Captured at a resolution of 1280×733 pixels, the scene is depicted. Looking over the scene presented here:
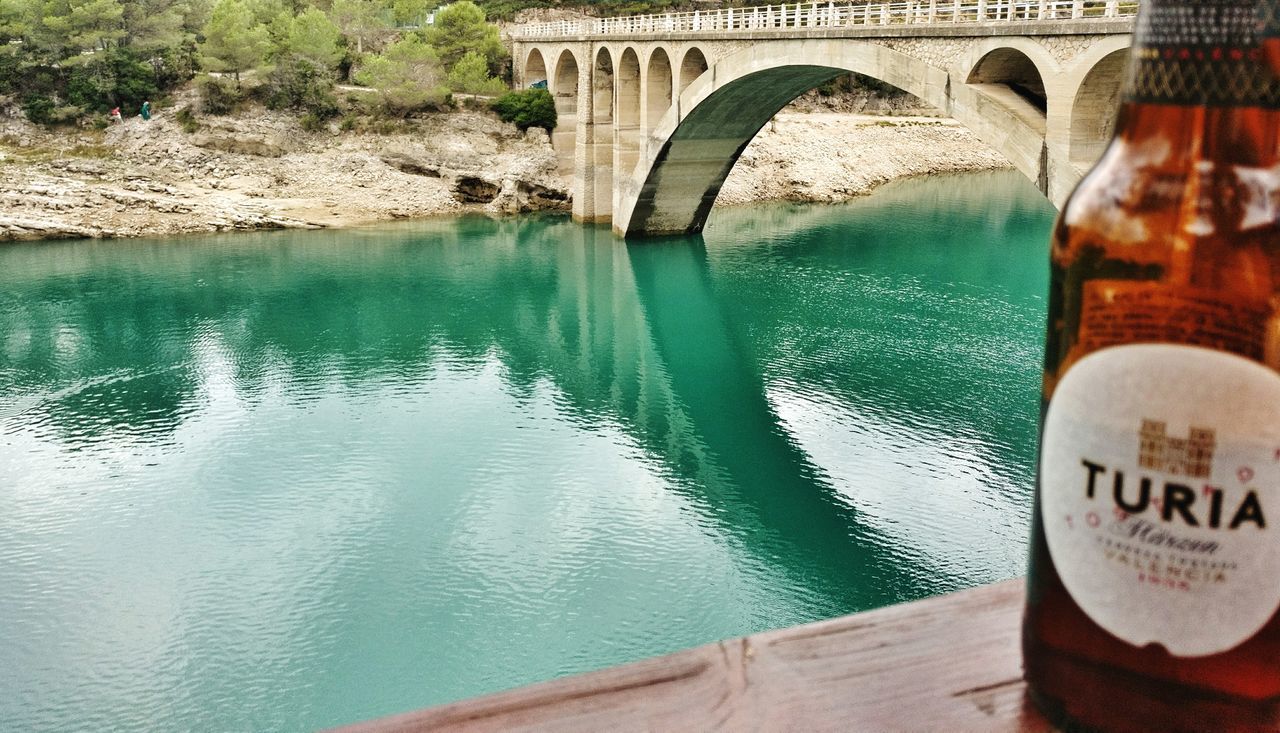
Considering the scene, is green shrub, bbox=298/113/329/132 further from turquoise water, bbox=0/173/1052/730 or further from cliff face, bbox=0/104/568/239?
turquoise water, bbox=0/173/1052/730

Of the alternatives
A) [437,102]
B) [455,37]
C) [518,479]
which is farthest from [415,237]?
[518,479]

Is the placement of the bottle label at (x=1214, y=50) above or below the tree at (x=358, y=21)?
below

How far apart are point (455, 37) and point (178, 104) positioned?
10492mm

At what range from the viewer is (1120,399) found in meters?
1.07

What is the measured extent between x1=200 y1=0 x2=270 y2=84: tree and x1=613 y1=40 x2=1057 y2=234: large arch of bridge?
1434 centimetres

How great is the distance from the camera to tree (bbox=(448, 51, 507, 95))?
38531 mm

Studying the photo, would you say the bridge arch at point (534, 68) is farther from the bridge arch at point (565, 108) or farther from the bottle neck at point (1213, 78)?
the bottle neck at point (1213, 78)

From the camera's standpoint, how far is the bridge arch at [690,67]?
25.8 meters

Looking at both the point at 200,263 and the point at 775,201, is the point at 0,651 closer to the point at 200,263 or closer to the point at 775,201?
the point at 200,263

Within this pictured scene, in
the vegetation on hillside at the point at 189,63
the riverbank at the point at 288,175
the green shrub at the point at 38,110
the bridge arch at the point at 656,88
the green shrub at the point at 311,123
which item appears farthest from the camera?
the green shrub at the point at 311,123

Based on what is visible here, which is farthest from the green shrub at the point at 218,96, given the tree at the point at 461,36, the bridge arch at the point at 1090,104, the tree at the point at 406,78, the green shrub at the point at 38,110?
the bridge arch at the point at 1090,104

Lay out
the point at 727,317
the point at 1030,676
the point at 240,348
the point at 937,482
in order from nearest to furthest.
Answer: the point at 1030,676 → the point at 937,482 → the point at 240,348 → the point at 727,317

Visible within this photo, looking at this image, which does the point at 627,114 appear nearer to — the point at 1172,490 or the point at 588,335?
the point at 588,335

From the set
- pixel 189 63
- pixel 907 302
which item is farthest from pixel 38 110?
pixel 907 302
